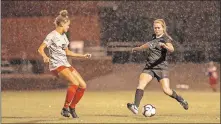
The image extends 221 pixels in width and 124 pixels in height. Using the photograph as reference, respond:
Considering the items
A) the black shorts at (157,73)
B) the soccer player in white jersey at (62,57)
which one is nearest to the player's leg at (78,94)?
the soccer player in white jersey at (62,57)

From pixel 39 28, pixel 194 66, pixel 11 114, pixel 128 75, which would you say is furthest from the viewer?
pixel 39 28

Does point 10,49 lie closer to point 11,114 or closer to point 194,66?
point 194,66

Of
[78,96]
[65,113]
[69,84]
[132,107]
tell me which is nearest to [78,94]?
[78,96]

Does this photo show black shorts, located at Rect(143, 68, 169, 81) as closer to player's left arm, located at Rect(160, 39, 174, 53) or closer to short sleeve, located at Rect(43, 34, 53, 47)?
player's left arm, located at Rect(160, 39, 174, 53)

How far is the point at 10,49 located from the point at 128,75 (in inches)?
488

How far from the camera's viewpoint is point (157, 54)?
12.4 m

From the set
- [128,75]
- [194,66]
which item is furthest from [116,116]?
[194,66]

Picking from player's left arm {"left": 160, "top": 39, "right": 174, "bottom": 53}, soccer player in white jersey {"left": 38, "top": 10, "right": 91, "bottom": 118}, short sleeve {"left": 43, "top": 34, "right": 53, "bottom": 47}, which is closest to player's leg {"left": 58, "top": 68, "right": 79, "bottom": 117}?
soccer player in white jersey {"left": 38, "top": 10, "right": 91, "bottom": 118}

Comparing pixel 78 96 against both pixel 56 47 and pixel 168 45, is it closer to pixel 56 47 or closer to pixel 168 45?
pixel 56 47

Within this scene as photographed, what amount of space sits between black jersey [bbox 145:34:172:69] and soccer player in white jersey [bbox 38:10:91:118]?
1150mm

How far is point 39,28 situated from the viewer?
51.1 meters

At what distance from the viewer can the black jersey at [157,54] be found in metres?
11.7

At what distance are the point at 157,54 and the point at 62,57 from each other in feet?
5.56

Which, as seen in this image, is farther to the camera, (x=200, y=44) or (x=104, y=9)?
(x=104, y=9)
